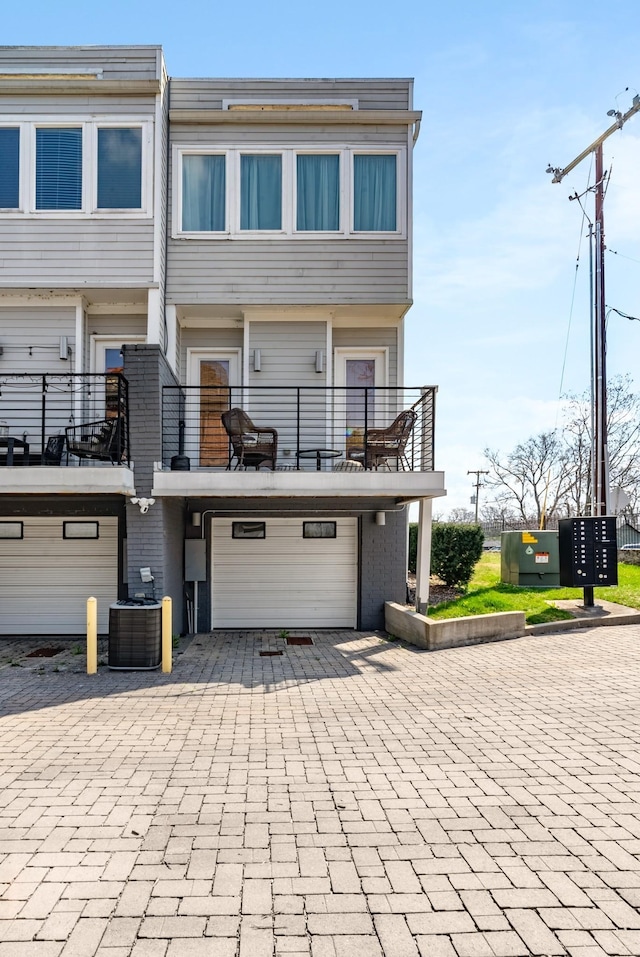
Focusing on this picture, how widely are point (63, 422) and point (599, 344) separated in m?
13.3

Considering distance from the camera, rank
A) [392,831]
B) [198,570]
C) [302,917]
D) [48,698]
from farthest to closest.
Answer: [198,570] → [48,698] → [392,831] → [302,917]

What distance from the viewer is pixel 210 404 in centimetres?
1137

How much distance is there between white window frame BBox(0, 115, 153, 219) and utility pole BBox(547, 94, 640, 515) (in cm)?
1185

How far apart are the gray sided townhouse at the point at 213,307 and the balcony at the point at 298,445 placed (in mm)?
72

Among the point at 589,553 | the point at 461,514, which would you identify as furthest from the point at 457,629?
the point at 461,514

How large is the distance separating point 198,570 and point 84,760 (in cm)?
596

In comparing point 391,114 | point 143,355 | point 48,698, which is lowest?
point 48,698

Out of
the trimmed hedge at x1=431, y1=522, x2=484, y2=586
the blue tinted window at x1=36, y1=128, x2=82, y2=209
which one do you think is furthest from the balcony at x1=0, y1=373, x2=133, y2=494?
the trimmed hedge at x1=431, y1=522, x2=484, y2=586

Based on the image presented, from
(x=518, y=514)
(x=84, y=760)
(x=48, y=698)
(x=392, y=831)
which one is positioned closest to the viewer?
(x=392, y=831)

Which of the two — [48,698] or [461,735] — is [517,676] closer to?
[461,735]

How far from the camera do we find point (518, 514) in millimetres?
46562

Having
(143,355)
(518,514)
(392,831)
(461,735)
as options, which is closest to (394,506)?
(143,355)

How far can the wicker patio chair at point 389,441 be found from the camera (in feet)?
31.2

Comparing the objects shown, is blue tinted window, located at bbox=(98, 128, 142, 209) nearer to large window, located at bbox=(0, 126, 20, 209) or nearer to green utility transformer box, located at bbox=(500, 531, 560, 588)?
large window, located at bbox=(0, 126, 20, 209)
